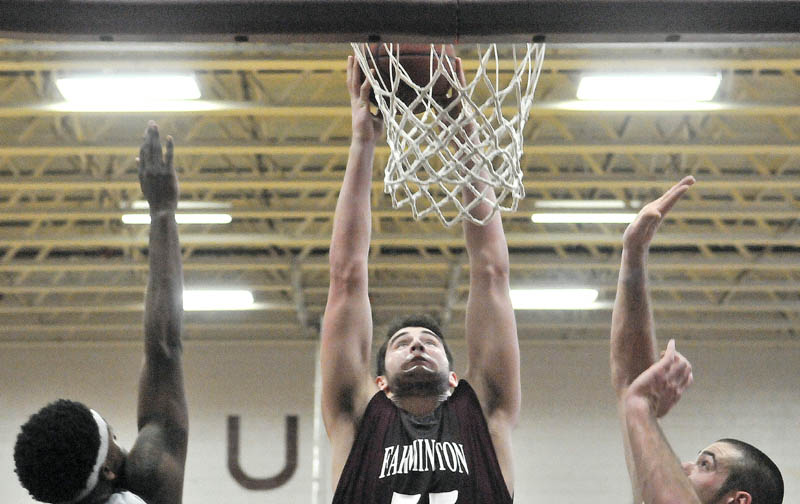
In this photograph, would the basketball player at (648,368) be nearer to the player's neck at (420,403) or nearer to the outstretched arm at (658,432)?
the outstretched arm at (658,432)

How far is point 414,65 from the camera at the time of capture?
11.6 feet

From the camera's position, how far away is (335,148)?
10492 millimetres

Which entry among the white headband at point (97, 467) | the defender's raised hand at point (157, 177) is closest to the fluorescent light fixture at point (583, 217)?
the defender's raised hand at point (157, 177)

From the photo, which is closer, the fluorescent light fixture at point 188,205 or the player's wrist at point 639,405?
the player's wrist at point 639,405

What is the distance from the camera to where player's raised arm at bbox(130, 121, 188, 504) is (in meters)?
2.56

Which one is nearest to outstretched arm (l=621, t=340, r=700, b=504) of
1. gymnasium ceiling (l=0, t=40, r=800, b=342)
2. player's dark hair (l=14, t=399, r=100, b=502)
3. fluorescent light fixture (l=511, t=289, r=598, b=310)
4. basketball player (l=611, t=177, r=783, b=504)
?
basketball player (l=611, t=177, r=783, b=504)

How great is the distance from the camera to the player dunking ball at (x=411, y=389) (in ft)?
10.9

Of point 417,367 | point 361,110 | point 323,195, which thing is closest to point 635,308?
point 417,367

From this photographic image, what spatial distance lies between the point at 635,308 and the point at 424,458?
80cm

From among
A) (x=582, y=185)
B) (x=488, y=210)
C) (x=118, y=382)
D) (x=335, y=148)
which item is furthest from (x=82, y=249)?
(x=488, y=210)

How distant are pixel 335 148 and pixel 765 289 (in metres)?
6.35

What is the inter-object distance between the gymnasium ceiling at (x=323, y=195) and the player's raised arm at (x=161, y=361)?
5561 millimetres

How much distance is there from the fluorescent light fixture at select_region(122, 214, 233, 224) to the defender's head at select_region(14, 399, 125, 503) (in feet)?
31.1

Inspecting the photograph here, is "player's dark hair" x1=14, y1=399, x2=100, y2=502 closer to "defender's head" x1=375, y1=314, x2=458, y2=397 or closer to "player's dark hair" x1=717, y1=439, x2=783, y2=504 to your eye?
"defender's head" x1=375, y1=314, x2=458, y2=397
